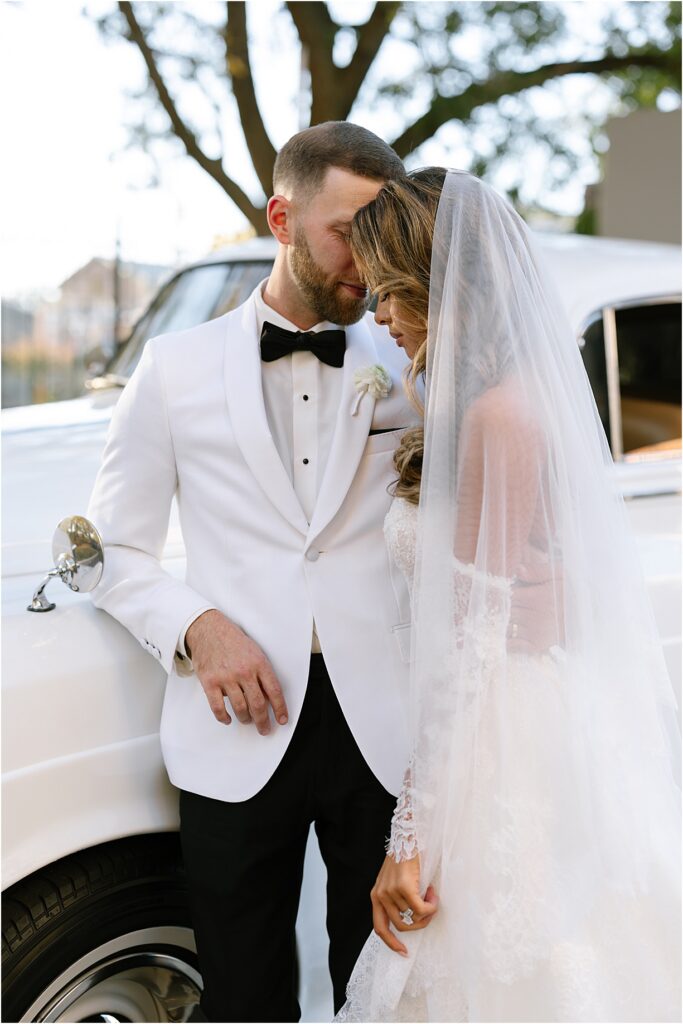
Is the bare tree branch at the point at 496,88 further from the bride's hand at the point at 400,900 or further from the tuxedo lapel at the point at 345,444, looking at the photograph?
the bride's hand at the point at 400,900

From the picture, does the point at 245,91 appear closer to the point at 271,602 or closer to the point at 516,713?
the point at 271,602

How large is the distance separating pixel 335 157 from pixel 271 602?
0.97m

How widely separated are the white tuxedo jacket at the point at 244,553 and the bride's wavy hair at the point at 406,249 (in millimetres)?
188

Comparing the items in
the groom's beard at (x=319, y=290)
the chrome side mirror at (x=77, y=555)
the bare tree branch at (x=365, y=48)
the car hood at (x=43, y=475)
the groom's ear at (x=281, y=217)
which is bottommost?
the chrome side mirror at (x=77, y=555)

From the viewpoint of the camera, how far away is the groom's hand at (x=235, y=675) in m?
2.06

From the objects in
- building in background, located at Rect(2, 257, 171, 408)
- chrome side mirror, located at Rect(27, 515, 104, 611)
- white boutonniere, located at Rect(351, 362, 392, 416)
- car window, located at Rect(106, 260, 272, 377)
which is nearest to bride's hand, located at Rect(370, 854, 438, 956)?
chrome side mirror, located at Rect(27, 515, 104, 611)

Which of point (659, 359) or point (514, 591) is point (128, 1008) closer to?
point (514, 591)

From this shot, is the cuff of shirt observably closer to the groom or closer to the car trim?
the groom

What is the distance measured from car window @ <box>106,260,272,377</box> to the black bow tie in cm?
133

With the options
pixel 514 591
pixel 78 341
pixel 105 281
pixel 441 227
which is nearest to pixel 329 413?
pixel 441 227

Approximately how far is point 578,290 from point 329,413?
122cm

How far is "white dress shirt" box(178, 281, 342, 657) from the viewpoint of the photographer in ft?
7.39

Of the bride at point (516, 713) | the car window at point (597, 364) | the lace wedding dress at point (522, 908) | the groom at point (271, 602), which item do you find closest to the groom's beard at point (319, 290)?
the groom at point (271, 602)

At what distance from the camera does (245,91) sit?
8266mm
